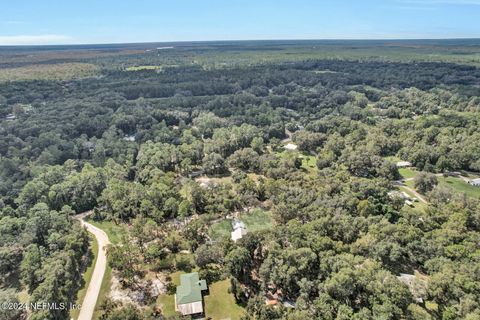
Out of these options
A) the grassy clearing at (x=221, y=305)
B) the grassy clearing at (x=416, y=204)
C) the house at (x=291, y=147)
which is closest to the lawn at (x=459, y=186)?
the grassy clearing at (x=416, y=204)

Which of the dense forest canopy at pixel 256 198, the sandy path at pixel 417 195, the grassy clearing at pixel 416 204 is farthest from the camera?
the sandy path at pixel 417 195

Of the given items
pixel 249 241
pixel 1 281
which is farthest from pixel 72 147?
pixel 249 241

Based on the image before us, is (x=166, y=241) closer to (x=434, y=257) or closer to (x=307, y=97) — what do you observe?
(x=434, y=257)

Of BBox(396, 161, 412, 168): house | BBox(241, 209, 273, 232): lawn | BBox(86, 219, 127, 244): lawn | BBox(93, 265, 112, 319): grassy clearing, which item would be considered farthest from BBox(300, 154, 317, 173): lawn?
BBox(93, 265, 112, 319): grassy clearing

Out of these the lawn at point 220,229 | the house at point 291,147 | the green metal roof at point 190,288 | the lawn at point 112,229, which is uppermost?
the house at point 291,147

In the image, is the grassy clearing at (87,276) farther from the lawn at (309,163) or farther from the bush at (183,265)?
the lawn at (309,163)

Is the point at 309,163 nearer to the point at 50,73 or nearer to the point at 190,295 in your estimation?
the point at 190,295

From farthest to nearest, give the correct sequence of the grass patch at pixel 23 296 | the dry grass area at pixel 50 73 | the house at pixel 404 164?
the dry grass area at pixel 50 73, the house at pixel 404 164, the grass patch at pixel 23 296
